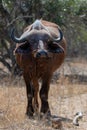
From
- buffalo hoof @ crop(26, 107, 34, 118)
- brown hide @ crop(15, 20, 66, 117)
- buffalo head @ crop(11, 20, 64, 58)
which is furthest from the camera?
buffalo hoof @ crop(26, 107, 34, 118)

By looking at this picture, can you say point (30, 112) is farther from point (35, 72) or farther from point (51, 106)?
point (51, 106)

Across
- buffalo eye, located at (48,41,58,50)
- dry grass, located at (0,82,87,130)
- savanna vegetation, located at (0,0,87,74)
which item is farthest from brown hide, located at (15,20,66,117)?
savanna vegetation, located at (0,0,87,74)

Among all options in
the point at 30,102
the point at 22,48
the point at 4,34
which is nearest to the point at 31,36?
the point at 22,48

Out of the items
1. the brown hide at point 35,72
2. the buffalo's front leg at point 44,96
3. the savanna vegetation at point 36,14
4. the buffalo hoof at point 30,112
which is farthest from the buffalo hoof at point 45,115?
the savanna vegetation at point 36,14

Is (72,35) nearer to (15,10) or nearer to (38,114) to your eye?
(15,10)

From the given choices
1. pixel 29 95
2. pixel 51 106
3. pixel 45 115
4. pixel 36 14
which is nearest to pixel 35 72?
pixel 29 95

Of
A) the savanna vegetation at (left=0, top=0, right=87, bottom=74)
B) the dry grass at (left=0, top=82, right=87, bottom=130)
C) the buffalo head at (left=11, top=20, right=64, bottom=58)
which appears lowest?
the savanna vegetation at (left=0, top=0, right=87, bottom=74)

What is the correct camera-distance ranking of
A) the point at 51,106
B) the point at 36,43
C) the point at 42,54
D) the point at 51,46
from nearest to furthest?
the point at 42,54, the point at 36,43, the point at 51,46, the point at 51,106

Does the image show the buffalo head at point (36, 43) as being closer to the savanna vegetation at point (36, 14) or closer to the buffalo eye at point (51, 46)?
the buffalo eye at point (51, 46)

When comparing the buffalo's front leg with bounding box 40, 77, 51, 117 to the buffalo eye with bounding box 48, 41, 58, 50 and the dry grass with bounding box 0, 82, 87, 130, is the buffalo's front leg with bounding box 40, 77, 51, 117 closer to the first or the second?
the dry grass with bounding box 0, 82, 87, 130

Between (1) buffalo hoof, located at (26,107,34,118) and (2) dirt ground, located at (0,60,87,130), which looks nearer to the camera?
(2) dirt ground, located at (0,60,87,130)

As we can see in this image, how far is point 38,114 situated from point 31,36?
4.75 ft

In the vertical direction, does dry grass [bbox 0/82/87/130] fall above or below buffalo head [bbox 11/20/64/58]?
below

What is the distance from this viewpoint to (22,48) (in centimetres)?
796
